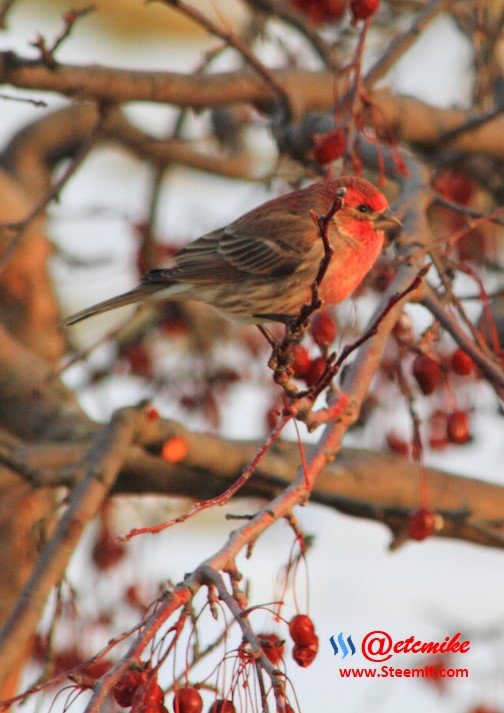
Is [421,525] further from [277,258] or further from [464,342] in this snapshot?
[277,258]

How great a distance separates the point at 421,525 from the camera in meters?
4.82

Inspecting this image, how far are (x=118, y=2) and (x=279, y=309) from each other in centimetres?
641

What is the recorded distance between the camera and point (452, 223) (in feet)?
25.9

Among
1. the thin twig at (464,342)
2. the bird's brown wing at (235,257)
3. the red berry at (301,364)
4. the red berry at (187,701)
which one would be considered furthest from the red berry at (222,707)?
the bird's brown wing at (235,257)

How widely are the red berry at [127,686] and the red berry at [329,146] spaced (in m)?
2.81

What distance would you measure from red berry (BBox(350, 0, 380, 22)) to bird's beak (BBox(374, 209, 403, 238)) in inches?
32.4

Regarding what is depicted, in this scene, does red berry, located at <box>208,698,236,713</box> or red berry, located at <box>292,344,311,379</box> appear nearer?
red berry, located at <box>208,698,236,713</box>

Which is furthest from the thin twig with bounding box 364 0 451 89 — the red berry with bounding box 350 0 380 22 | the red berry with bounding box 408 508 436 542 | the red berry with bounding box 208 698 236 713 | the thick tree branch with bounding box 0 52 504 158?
the red berry with bounding box 208 698 236 713

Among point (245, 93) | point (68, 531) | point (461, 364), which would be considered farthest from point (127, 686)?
point (245, 93)

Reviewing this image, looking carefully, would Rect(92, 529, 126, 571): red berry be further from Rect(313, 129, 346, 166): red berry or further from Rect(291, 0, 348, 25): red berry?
Rect(291, 0, 348, 25): red berry

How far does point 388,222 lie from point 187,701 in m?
2.46

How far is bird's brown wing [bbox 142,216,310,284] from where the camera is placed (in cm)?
535

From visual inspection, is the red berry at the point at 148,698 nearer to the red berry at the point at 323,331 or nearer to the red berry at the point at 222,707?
the red berry at the point at 222,707

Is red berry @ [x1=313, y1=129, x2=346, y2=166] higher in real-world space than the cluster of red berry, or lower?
lower
